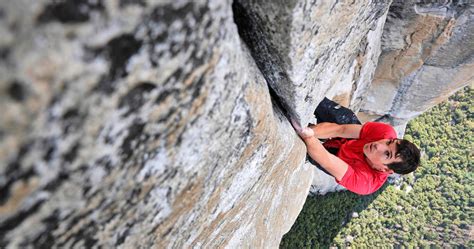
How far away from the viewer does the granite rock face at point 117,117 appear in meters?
0.90

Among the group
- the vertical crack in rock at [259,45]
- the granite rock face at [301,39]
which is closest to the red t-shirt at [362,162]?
the granite rock face at [301,39]

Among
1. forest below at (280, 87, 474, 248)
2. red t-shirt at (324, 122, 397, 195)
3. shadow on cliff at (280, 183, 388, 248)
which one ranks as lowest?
forest below at (280, 87, 474, 248)

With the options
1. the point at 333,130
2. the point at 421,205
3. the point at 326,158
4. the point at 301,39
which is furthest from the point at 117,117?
the point at 421,205

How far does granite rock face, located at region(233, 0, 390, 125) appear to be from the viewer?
1.72m

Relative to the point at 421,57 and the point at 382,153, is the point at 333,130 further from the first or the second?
the point at 421,57

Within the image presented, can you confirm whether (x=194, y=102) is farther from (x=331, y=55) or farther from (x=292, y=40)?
(x=331, y=55)

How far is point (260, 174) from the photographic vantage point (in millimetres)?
2525

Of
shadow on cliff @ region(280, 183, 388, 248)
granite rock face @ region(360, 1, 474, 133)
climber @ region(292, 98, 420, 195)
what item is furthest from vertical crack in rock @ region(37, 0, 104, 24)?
shadow on cliff @ region(280, 183, 388, 248)

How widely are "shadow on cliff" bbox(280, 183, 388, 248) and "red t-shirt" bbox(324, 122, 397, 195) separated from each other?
586 centimetres

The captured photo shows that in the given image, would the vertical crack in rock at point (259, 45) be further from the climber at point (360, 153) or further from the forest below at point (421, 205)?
the forest below at point (421, 205)

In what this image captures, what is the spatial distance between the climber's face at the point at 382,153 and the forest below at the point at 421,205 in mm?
6143

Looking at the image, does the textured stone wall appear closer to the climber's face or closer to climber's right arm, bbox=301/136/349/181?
climber's right arm, bbox=301/136/349/181

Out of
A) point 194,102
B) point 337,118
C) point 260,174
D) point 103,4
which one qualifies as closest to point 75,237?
point 194,102

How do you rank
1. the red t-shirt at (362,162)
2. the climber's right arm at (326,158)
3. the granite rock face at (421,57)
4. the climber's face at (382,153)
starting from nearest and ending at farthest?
the climber's face at (382,153)
the climber's right arm at (326,158)
the red t-shirt at (362,162)
the granite rock face at (421,57)
